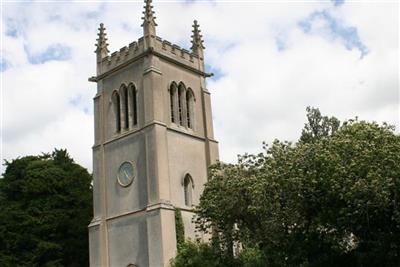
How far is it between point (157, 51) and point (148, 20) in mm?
2240

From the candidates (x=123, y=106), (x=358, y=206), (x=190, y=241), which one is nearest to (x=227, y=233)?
(x=190, y=241)

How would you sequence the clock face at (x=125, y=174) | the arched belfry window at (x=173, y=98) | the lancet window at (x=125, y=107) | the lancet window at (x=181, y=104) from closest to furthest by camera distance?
the clock face at (x=125, y=174) < the lancet window at (x=125, y=107) < the arched belfry window at (x=173, y=98) < the lancet window at (x=181, y=104)

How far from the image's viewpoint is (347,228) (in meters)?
23.9

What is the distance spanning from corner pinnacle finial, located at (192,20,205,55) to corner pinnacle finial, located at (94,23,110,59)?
6.06 m

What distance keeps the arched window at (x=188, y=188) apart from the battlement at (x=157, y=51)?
7932mm

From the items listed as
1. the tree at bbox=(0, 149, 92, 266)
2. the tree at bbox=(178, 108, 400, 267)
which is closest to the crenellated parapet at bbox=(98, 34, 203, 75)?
the tree at bbox=(0, 149, 92, 266)

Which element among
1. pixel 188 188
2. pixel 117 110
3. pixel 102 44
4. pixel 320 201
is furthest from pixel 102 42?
pixel 320 201

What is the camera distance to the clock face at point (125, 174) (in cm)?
3591

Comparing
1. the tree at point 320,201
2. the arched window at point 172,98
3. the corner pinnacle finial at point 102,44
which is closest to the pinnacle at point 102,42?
the corner pinnacle finial at point 102,44

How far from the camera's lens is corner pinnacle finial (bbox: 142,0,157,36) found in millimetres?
37562

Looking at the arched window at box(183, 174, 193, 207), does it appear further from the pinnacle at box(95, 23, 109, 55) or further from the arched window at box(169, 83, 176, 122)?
the pinnacle at box(95, 23, 109, 55)

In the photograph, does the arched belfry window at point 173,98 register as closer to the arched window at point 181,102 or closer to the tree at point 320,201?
the arched window at point 181,102

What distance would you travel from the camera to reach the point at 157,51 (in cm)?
3728

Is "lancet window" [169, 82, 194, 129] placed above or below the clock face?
above
